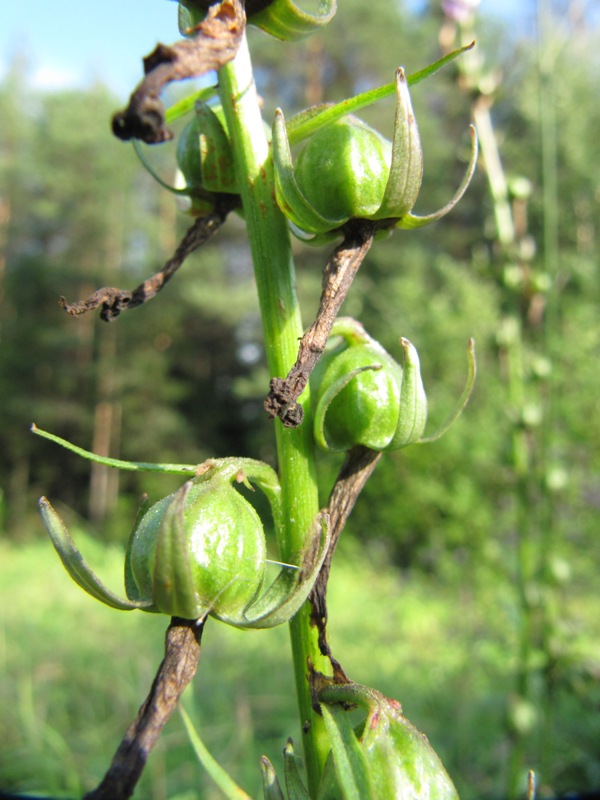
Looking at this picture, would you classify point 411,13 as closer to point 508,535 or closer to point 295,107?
point 295,107

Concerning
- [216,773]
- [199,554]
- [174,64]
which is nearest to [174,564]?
[199,554]

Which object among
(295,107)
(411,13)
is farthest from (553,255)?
(411,13)

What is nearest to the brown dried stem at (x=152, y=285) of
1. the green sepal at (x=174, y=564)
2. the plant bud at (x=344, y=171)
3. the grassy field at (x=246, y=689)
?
the plant bud at (x=344, y=171)

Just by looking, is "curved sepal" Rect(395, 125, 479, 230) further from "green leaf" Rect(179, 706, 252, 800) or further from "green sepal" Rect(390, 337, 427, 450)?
"green leaf" Rect(179, 706, 252, 800)

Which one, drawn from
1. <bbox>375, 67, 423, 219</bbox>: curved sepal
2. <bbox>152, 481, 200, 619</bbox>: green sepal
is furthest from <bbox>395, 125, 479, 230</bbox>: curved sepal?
<bbox>152, 481, 200, 619</bbox>: green sepal

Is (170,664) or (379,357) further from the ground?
(379,357)

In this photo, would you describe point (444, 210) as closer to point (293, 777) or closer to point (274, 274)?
point (274, 274)
